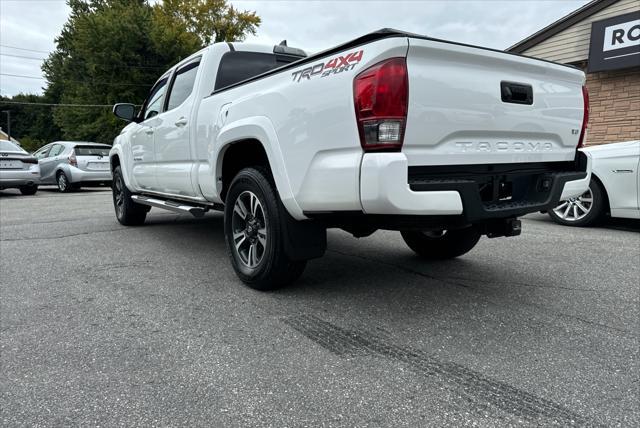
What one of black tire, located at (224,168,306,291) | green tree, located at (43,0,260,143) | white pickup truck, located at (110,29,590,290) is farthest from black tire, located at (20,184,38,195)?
green tree, located at (43,0,260,143)

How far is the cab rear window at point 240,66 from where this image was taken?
14.2 ft

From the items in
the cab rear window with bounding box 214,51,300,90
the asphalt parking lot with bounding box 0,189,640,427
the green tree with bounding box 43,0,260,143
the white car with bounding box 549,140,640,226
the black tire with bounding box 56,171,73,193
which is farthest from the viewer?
the green tree with bounding box 43,0,260,143

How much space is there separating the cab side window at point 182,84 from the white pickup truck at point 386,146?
700 millimetres

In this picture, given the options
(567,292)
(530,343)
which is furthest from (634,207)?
(530,343)

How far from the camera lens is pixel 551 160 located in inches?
123

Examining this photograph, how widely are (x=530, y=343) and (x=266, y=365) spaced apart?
4.87ft

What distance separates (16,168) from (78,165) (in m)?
1.48

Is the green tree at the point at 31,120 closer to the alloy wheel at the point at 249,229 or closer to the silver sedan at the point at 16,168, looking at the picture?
the silver sedan at the point at 16,168

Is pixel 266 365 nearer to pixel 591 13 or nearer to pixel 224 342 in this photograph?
pixel 224 342

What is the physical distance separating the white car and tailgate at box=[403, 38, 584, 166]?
9.72ft

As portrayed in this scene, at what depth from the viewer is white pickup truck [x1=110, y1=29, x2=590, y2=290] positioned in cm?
235

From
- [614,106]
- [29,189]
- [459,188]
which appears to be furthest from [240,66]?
[29,189]

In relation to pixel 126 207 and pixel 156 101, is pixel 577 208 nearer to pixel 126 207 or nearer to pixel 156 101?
pixel 156 101

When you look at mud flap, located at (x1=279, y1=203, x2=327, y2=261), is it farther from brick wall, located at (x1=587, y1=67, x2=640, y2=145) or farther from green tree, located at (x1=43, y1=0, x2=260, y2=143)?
green tree, located at (x1=43, y1=0, x2=260, y2=143)
